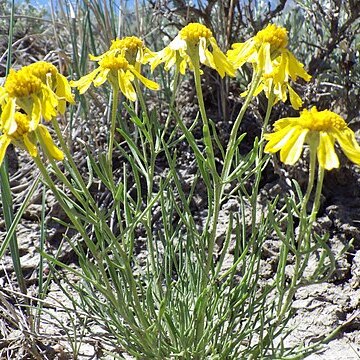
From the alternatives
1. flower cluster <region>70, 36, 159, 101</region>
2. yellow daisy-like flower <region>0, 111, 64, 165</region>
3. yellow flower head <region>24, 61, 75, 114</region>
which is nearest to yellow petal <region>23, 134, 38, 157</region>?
yellow daisy-like flower <region>0, 111, 64, 165</region>

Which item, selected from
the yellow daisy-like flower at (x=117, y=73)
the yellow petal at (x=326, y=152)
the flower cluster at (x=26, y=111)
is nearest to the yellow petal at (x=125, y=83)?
the yellow daisy-like flower at (x=117, y=73)

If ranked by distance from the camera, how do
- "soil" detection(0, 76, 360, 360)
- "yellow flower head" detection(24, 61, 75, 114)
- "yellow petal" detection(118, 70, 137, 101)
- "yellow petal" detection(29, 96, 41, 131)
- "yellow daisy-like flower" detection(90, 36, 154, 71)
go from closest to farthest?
"yellow petal" detection(29, 96, 41, 131) → "yellow flower head" detection(24, 61, 75, 114) → "yellow petal" detection(118, 70, 137, 101) → "yellow daisy-like flower" detection(90, 36, 154, 71) → "soil" detection(0, 76, 360, 360)

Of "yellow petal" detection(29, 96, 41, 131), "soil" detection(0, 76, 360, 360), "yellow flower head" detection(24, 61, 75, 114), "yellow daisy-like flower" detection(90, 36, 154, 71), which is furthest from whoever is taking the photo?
"soil" detection(0, 76, 360, 360)

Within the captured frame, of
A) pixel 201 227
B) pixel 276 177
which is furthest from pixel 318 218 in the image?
pixel 201 227

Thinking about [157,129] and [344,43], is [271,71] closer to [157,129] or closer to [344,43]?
[157,129]

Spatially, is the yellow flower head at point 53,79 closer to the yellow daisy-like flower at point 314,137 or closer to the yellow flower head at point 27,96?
the yellow flower head at point 27,96

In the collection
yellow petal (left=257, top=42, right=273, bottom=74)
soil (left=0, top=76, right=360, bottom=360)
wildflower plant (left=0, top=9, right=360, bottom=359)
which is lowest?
soil (left=0, top=76, right=360, bottom=360)

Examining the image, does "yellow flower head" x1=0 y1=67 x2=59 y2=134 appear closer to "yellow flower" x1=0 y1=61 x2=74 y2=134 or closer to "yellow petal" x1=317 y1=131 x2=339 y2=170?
"yellow flower" x1=0 y1=61 x2=74 y2=134
